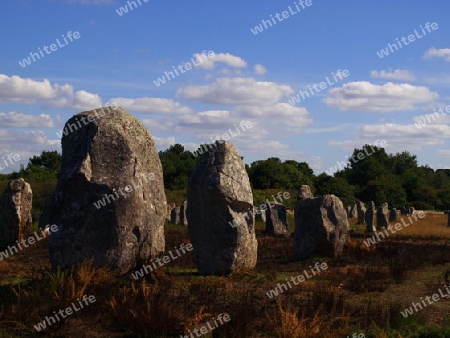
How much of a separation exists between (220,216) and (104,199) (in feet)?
9.51

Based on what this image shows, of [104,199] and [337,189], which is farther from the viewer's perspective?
[337,189]

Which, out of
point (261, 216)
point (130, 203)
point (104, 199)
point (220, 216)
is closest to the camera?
point (104, 199)

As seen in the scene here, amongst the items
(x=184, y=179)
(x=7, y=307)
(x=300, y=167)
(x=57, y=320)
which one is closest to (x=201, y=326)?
(x=57, y=320)

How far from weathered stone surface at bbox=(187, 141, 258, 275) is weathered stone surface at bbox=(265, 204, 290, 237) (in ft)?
40.3

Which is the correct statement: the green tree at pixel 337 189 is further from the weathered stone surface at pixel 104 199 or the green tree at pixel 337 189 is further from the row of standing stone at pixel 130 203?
the weathered stone surface at pixel 104 199

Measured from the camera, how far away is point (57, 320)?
769cm

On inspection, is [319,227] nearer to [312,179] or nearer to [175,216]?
[175,216]

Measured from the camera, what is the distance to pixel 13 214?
65.7 feet

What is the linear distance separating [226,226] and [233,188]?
809mm

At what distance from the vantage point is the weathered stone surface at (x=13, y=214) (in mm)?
20047

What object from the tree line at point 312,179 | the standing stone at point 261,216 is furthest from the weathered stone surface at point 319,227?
the tree line at point 312,179

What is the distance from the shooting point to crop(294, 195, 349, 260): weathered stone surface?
56.6 ft

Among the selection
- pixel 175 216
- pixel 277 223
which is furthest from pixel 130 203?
pixel 175 216

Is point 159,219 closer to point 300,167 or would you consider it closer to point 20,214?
point 20,214
